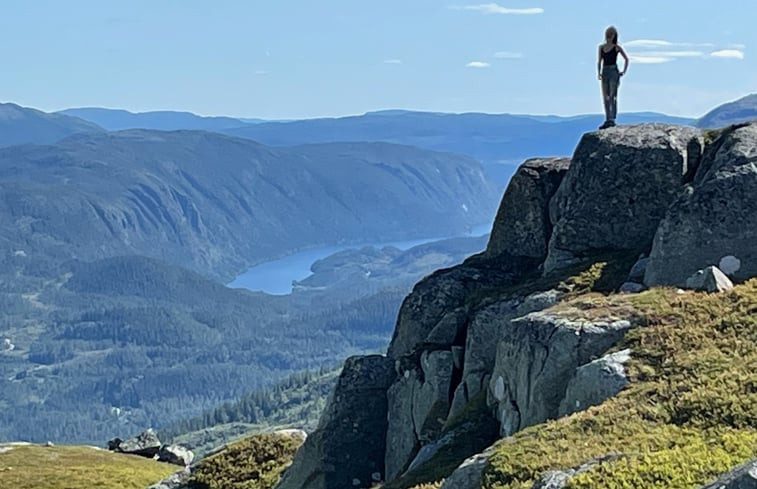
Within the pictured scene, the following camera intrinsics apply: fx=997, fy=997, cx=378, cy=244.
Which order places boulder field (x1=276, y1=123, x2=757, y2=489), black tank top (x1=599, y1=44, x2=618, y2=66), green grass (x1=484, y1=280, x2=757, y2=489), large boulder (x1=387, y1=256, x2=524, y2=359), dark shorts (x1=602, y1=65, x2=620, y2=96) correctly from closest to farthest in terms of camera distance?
green grass (x1=484, y1=280, x2=757, y2=489) → boulder field (x1=276, y1=123, x2=757, y2=489) → large boulder (x1=387, y1=256, x2=524, y2=359) → black tank top (x1=599, y1=44, x2=618, y2=66) → dark shorts (x1=602, y1=65, x2=620, y2=96)

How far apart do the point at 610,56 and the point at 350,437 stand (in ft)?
58.0

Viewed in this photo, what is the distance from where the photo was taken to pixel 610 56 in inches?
1500

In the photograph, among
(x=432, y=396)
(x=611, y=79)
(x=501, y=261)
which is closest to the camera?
(x=432, y=396)

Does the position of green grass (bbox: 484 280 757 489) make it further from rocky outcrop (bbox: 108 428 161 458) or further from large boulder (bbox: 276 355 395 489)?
rocky outcrop (bbox: 108 428 161 458)

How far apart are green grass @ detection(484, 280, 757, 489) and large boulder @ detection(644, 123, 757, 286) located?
2.58 meters

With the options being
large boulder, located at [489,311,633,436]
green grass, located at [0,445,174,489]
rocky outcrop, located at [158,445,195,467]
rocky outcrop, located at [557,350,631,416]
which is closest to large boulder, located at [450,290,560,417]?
large boulder, located at [489,311,633,436]

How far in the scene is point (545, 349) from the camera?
81.7 feet

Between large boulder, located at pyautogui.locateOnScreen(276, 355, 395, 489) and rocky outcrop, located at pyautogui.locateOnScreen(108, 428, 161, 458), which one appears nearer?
large boulder, located at pyautogui.locateOnScreen(276, 355, 395, 489)

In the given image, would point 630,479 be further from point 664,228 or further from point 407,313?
point 407,313

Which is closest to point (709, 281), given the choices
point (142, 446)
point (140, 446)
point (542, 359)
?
point (542, 359)

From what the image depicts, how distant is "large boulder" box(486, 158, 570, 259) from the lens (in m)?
36.7

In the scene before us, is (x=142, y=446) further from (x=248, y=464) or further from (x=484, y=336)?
(x=484, y=336)

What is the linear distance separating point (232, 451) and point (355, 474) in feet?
34.4

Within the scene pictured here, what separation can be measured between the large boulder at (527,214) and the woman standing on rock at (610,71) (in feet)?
9.26
